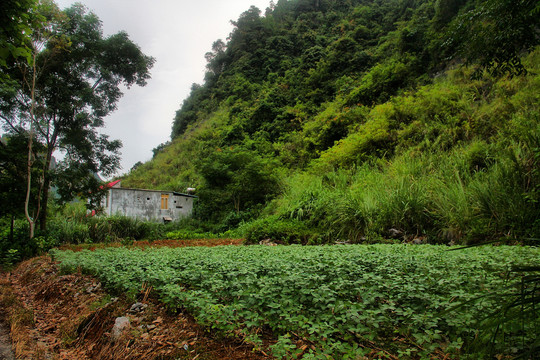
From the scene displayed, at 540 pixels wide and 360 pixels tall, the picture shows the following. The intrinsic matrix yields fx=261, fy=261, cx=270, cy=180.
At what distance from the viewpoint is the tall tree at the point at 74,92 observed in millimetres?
6934

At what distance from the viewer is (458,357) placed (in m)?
1.35

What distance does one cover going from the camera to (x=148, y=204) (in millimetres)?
19656

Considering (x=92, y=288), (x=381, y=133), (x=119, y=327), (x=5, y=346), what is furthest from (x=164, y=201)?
(x=119, y=327)

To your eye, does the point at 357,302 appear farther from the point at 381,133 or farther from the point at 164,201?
the point at 164,201

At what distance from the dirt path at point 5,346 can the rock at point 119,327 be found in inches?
25.3

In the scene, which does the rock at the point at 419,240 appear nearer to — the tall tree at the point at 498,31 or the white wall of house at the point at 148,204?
the tall tree at the point at 498,31

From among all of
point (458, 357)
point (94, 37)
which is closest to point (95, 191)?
point (94, 37)

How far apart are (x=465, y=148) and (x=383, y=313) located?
691 centimetres

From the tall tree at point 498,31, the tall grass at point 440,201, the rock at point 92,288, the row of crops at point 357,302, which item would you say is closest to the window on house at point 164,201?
the tall grass at point 440,201

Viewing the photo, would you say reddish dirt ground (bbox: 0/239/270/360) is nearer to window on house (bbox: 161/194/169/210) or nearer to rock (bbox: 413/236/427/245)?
rock (bbox: 413/236/427/245)

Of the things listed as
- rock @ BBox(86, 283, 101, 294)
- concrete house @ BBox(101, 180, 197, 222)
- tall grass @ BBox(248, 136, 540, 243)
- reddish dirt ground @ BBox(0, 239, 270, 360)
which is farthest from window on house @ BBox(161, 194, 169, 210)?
rock @ BBox(86, 283, 101, 294)

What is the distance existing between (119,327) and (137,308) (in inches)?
13.1

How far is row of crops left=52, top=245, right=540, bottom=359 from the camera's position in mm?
1382

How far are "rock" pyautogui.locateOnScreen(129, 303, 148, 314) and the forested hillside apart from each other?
3.89m
